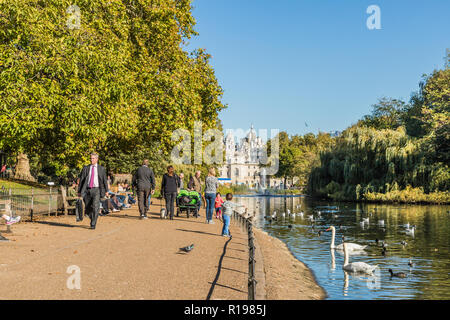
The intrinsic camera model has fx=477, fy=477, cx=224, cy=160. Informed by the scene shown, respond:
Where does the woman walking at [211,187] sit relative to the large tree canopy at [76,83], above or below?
below

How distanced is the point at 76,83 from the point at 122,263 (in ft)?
38.8

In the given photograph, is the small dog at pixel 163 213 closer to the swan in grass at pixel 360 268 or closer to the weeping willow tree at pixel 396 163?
the swan in grass at pixel 360 268

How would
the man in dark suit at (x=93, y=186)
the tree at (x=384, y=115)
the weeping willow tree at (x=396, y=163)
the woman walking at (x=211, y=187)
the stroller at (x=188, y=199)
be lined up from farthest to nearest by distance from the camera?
the tree at (x=384, y=115)
the weeping willow tree at (x=396, y=163)
the stroller at (x=188, y=199)
the woman walking at (x=211, y=187)
the man in dark suit at (x=93, y=186)

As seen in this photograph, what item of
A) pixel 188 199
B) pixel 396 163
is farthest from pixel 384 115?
pixel 188 199

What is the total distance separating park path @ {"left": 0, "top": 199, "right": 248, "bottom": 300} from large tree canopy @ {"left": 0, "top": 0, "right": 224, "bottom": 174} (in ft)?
17.3

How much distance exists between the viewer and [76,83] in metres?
19.4

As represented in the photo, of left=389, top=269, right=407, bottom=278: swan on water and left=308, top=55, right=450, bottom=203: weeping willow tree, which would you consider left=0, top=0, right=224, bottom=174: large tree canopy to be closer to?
left=389, top=269, right=407, bottom=278: swan on water

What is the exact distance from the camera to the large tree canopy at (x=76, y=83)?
1802cm

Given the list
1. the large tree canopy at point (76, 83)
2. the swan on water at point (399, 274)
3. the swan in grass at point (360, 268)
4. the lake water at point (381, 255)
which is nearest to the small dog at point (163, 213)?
the large tree canopy at point (76, 83)

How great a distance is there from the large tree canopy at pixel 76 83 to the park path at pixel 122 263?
526 centimetres

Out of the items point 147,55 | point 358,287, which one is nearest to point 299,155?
point 147,55

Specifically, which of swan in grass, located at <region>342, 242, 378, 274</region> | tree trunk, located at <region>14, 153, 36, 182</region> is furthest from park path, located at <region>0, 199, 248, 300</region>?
tree trunk, located at <region>14, 153, 36, 182</region>

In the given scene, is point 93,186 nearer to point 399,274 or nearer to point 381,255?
point 399,274

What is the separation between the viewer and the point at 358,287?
1184 centimetres
